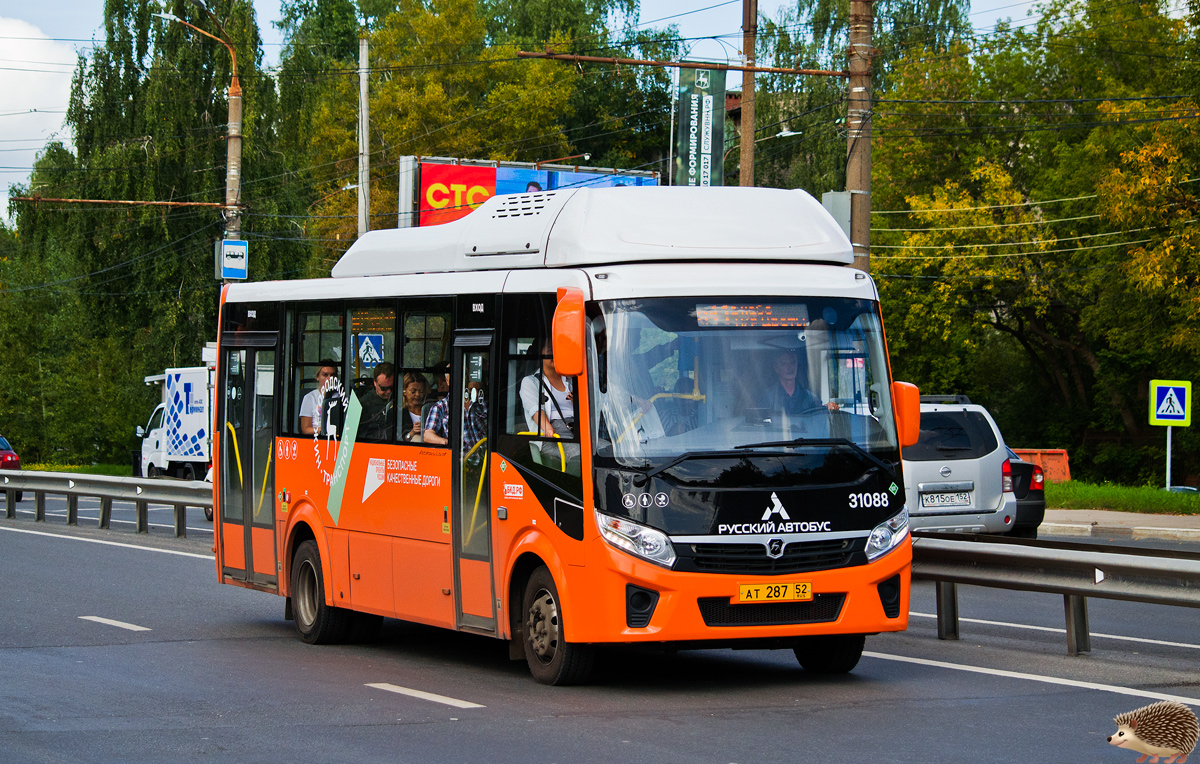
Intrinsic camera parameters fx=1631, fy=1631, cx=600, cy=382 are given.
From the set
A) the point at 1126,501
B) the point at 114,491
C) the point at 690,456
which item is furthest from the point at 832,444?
the point at 1126,501

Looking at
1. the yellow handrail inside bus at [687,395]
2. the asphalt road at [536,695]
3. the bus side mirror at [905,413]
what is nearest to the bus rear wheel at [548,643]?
the asphalt road at [536,695]

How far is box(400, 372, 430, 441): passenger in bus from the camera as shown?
441 inches

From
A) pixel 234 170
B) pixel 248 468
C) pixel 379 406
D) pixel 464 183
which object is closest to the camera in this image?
pixel 379 406

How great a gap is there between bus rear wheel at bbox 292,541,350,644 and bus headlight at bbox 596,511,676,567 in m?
3.88

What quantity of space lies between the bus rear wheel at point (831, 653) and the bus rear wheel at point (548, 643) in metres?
1.43

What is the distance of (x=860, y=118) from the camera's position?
58.7 ft

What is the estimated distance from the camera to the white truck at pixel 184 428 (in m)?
33.3

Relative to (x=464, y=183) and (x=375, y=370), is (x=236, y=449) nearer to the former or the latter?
(x=375, y=370)

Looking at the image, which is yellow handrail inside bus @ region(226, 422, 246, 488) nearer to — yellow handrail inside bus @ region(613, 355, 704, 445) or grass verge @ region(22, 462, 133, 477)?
yellow handrail inside bus @ region(613, 355, 704, 445)

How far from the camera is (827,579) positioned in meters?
9.41

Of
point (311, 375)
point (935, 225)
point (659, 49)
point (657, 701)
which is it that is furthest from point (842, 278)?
point (659, 49)

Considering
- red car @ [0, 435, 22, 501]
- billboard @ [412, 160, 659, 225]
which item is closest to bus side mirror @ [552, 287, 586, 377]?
red car @ [0, 435, 22, 501]

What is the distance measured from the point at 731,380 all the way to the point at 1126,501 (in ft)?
71.9

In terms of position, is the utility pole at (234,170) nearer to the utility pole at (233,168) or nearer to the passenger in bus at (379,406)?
the utility pole at (233,168)
